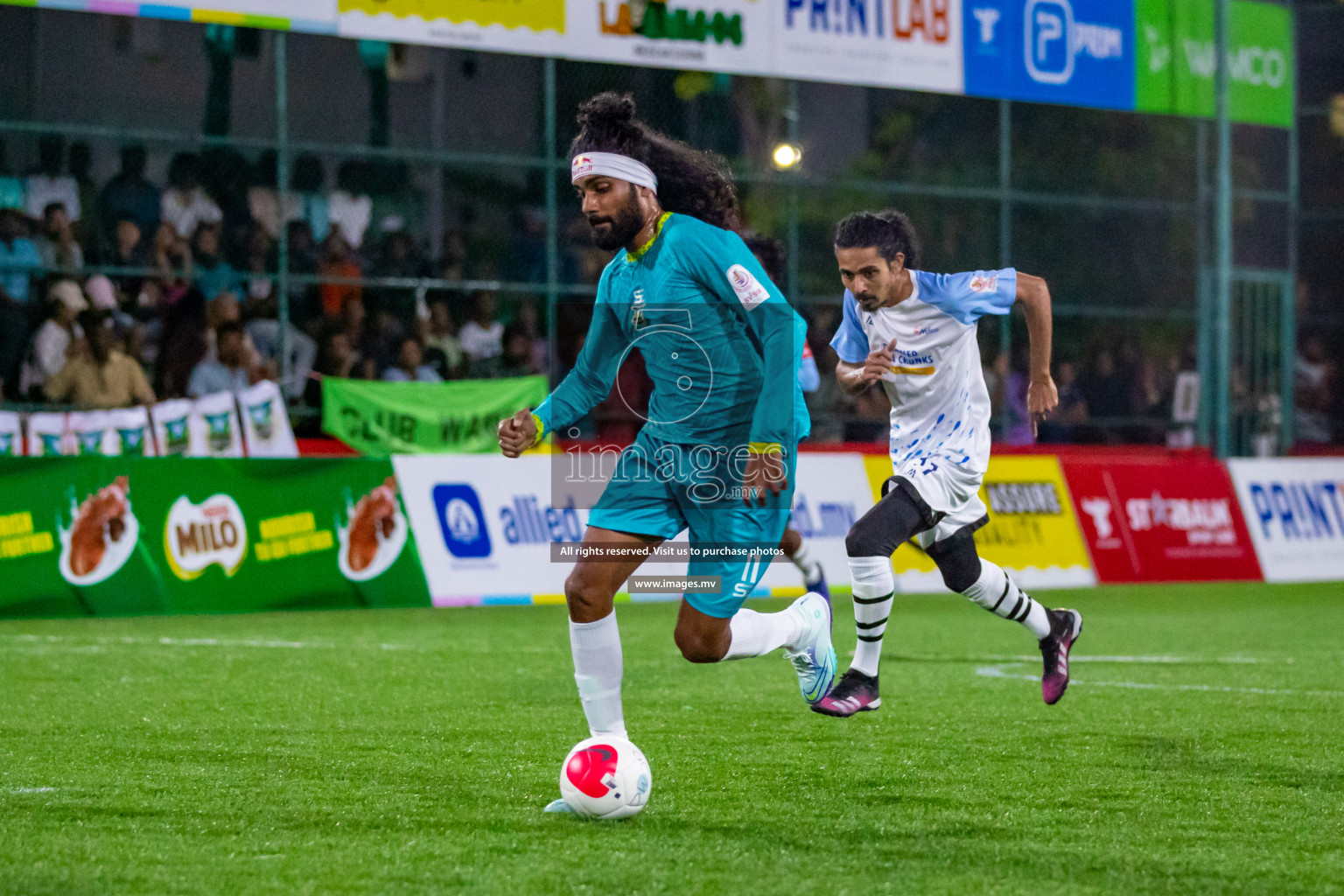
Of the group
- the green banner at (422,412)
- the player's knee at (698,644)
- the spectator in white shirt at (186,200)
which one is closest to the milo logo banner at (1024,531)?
the green banner at (422,412)

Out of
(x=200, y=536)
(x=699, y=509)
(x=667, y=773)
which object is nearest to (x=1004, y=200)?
(x=200, y=536)

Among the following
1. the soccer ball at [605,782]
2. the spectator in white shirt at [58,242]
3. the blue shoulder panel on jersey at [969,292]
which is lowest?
the soccer ball at [605,782]

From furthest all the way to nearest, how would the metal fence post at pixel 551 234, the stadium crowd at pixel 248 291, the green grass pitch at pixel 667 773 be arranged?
the metal fence post at pixel 551 234
the stadium crowd at pixel 248 291
the green grass pitch at pixel 667 773

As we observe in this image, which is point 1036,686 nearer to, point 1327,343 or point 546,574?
point 546,574

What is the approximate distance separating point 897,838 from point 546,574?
898cm

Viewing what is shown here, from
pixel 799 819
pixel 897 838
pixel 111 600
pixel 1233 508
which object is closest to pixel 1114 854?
pixel 897 838

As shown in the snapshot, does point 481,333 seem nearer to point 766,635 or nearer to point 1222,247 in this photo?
point 1222,247

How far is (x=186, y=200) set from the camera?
50.2 ft

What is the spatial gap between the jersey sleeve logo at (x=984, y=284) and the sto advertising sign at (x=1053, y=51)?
12.3 metres

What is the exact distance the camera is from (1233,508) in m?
17.1

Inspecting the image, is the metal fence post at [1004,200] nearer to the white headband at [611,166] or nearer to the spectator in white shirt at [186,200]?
the spectator in white shirt at [186,200]

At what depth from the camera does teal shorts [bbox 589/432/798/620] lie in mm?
5445

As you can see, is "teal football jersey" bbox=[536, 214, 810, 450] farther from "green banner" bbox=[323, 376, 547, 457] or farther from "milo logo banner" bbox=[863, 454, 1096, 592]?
"green banner" bbox=[323, 376, 547, 457]

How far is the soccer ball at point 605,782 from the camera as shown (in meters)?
5.05
